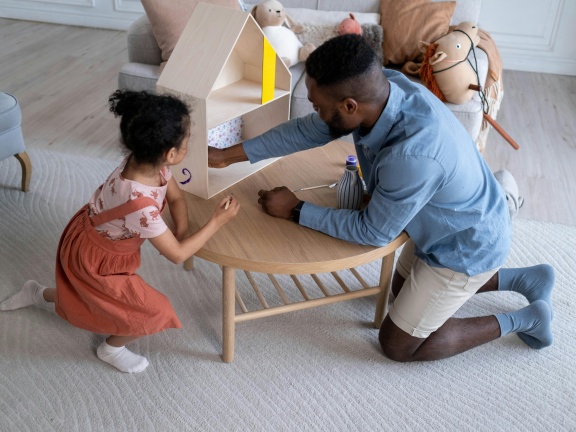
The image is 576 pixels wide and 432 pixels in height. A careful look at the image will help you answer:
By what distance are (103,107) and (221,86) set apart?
5.25ft

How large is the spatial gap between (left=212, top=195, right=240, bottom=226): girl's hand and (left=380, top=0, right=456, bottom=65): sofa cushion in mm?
1614

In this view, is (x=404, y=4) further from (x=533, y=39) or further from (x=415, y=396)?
(x=415, y=396)

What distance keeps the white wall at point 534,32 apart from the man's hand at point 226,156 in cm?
268

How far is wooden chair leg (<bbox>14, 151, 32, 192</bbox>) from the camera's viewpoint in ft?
7.66

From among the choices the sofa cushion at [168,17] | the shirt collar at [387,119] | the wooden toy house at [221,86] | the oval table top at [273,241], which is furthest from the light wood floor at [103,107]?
the shirt collar at [387,119]

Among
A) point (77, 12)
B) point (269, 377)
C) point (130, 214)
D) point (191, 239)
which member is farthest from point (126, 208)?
point (77, 12)

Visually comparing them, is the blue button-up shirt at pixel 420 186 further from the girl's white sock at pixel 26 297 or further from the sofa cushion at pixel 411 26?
the sofa cushion at pixel 411 26

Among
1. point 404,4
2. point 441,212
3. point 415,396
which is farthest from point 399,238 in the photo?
point 404,4

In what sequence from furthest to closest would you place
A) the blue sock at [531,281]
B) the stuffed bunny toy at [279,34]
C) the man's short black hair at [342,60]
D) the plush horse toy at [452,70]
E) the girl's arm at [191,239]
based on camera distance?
the stuffed bunny toy at [279,34]
the plush horse toy at [452,70]
the blue sock at [531,281]
the girl's arm at [191,239]
the man's short black hair at [342,60]

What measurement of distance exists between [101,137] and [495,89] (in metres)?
1.82

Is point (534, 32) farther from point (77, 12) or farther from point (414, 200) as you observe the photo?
point (77, 12)

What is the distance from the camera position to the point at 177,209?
5.06 feet

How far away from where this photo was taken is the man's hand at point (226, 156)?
1.69 m

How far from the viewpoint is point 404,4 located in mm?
2846
